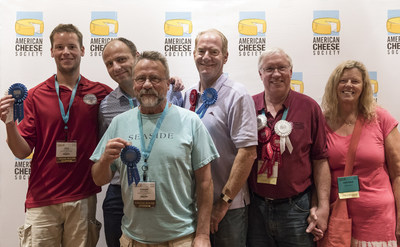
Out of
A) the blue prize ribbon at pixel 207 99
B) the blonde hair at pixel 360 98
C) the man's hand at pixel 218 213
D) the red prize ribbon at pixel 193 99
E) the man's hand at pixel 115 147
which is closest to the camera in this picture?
the man's hand at pixel 115 147

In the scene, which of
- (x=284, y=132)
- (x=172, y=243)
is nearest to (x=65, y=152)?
(x=172, y=243)

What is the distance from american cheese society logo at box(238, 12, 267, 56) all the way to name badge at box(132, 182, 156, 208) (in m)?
1.80

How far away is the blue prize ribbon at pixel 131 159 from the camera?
1.60 m

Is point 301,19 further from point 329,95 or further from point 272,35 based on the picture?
point 329,95

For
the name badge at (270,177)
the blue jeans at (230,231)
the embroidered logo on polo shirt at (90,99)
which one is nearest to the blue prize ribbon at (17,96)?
the embroidered logo on polo shirt at (90,99)

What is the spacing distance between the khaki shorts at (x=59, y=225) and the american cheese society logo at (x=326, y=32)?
2.41 meters

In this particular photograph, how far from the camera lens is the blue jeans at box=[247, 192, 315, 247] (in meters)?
2.05

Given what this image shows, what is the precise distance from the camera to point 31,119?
88.4 inches

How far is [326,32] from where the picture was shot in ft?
9.80

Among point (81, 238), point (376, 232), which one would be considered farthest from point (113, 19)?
point (376, 232)

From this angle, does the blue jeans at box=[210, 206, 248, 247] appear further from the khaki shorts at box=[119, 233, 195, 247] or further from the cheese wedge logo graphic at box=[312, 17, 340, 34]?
the cheese wedge logo graphic at box=[312, 17, 340, 34]

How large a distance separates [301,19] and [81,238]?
263 cm

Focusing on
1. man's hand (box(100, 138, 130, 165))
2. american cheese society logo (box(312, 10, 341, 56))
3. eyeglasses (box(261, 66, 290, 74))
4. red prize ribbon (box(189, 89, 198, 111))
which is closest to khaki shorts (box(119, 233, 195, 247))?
man's hand (box(100, 138, 130, 165))

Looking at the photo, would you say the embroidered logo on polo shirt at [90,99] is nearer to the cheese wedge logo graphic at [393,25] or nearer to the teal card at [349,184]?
the teal card at [349,184]
